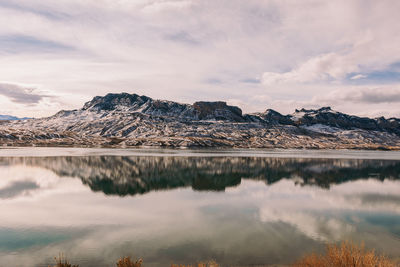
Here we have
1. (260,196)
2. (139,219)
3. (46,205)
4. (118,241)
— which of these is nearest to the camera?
(118,241)

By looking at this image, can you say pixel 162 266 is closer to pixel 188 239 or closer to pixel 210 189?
pixel 188 239

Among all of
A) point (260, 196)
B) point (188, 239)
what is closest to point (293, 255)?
point (188, 239)

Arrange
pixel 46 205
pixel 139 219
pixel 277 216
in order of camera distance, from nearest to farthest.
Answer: pixel 139 219, pixel 277 216, pixel 46 205

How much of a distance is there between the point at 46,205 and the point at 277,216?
32.2 metres

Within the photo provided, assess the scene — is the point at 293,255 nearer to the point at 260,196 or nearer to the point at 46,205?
the point at 260,196

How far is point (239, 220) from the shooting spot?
3138 cm

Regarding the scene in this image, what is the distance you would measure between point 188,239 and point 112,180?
43.2 metres

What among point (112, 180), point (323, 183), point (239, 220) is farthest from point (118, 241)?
point (323, 183)

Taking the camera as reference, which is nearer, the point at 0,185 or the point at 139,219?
the point at 139,219

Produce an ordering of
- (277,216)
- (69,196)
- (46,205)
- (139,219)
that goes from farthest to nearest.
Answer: (69,196), (46,205), (277,216), (139,219)

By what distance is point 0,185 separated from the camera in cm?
5069

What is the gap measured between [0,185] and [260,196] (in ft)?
164

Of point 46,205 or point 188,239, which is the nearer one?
point 188,239

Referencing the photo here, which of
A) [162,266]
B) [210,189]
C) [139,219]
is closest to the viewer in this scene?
[162,266]
